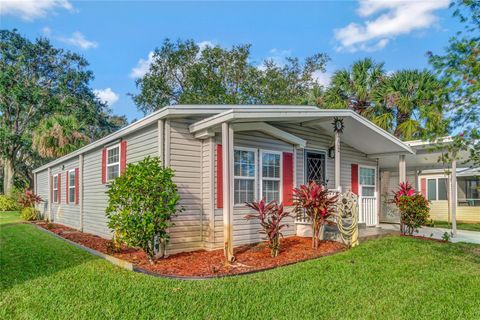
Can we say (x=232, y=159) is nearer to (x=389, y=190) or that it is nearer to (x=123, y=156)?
(x=123, y=156)

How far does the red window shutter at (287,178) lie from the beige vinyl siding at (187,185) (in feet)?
7.35

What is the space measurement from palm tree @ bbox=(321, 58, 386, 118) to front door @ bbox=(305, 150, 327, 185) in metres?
8.16

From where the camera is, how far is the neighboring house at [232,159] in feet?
22.9

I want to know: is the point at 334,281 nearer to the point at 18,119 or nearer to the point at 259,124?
the point at 259,124

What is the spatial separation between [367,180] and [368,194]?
49 centimetres

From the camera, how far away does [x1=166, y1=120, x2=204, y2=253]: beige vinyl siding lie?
706cm

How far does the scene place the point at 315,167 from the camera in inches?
388

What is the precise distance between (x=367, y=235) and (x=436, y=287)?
128 inches

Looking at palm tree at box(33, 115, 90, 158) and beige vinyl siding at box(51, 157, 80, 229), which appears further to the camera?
palm tree at box(33, 115, 90, 158)

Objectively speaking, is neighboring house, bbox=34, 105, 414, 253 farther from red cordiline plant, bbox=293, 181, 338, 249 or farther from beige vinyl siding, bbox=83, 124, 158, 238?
red cordiline plant, bbox=293, 181, 338, 249

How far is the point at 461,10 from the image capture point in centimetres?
431

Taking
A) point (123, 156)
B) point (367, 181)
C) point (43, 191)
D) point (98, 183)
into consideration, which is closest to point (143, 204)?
point (123, 156)

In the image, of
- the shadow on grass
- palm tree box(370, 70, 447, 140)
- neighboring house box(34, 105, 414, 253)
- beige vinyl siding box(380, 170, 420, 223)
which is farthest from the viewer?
palm tree box(370, 70, 447, 140)

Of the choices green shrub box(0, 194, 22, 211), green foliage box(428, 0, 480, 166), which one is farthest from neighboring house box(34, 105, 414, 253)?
green shrub box(0, 194, 22, 211)
